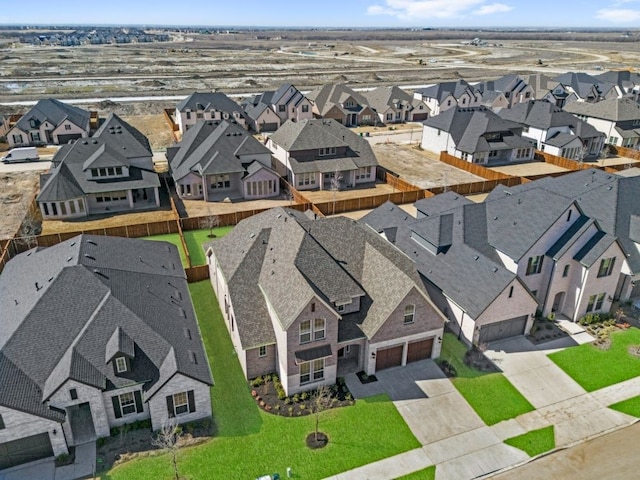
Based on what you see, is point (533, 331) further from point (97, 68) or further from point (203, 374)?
point (97, 68)

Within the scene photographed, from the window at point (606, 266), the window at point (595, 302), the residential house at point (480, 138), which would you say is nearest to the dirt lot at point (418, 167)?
the residential house at point (480, 138)

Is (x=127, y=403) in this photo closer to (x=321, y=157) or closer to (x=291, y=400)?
(x=291, y=400)

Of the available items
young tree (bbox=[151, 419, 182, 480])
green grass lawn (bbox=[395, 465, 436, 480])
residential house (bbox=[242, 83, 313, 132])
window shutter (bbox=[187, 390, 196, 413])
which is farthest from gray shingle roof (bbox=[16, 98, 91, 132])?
green grass lawn (bbox=[395, 465, 436, 480])

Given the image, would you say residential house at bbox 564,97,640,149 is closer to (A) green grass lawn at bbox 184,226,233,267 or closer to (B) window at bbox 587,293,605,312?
(B) window at bbox 587,293,605,312

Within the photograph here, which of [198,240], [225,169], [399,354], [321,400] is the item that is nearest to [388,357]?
[399,354]

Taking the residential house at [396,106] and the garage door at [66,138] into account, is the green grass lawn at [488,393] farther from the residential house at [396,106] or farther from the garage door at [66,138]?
the residential house at [396,106]

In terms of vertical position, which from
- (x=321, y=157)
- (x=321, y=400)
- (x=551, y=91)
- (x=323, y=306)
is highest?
(x=551, y=91)

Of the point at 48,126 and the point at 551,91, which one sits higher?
the point at 551,91

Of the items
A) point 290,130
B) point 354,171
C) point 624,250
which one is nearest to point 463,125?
point 354,171

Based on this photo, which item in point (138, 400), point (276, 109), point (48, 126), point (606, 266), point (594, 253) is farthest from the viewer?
point (276, 109)
